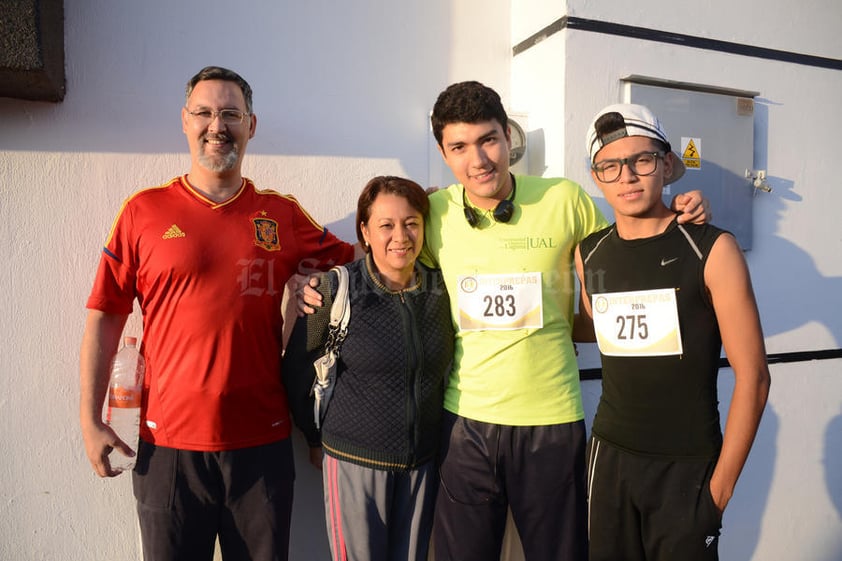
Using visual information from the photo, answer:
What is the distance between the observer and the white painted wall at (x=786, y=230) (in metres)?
2.98

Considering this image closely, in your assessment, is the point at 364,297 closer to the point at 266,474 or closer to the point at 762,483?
the point at 266,474

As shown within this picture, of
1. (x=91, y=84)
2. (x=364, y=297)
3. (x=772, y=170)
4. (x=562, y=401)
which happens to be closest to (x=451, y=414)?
(x=562, y=401)

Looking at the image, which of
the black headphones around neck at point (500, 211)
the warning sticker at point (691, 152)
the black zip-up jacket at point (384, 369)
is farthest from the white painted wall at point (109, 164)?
the warning sticker at point (691, 152)

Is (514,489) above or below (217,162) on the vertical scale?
below

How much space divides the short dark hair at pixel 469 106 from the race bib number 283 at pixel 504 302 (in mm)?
623

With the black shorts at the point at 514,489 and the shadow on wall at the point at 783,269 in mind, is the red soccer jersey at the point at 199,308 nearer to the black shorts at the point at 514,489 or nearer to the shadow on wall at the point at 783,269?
the black shorts at the point at 514,489

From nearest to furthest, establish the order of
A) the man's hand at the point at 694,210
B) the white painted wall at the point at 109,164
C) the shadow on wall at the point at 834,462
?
the man's hand at the point at 694,210, the white painted wall at the point at 109,164, the shadow on wall at the point at 834,462

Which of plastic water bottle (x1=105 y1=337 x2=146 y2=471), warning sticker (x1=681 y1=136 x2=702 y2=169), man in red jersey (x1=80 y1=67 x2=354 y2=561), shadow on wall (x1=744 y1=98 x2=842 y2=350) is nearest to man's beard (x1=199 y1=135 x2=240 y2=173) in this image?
man in red jersey (x1=80 y1=67 x2=354 y2=561)

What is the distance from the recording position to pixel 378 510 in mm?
2068

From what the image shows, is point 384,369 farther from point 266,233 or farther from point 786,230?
point 786,230

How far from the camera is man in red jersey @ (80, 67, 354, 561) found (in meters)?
2.08

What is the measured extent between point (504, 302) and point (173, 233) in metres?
1.36

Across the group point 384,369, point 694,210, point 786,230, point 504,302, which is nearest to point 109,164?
point 384,369

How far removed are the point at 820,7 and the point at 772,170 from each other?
114 cm
